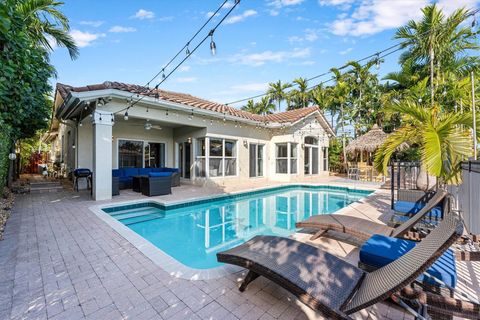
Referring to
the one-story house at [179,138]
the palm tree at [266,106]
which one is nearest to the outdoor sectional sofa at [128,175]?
the one-story house at [179,138]

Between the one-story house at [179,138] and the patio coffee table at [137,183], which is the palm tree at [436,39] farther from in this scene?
the patio coffee table at [137,183]

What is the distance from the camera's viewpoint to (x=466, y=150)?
472cm

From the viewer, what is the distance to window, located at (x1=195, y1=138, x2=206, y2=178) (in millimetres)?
12648

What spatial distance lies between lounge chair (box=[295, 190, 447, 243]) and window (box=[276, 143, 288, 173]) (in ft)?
35.5

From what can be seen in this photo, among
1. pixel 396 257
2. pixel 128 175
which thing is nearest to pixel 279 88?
pixel 128 175

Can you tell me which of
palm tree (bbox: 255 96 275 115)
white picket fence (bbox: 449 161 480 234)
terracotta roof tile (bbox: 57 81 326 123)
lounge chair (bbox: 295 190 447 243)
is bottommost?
lounge chair (bbox: 295 190 447 243)

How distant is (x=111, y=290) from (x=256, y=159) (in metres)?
13.1

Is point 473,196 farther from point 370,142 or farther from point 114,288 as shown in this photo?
point 370,142

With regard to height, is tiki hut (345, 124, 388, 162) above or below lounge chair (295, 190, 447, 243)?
above

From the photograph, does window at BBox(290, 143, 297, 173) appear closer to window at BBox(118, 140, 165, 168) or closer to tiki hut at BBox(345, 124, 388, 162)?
tiki hut at BBox(345, 124, 388, 162)

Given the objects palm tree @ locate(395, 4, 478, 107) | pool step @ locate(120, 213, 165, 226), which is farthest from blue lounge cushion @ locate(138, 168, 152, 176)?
palm tree @ locate(395, 4, 478, 107)

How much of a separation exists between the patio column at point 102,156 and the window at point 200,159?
487 cm

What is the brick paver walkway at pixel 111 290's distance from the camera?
7.97 ft

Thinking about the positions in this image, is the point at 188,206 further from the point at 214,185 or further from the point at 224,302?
the point at 224,302
